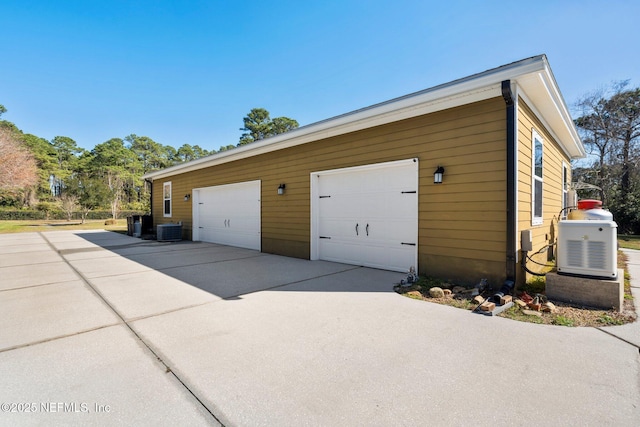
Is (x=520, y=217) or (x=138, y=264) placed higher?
(x=520, y=217)

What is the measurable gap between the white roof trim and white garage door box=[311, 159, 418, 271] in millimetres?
819

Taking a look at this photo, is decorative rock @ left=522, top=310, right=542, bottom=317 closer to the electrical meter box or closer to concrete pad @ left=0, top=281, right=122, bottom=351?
the electrical meter box

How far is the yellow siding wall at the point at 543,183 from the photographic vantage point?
4.11 metres

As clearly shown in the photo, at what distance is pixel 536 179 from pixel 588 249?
1.86m

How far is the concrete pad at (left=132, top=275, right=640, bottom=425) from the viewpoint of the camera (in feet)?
5.30

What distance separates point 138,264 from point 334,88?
754 cm

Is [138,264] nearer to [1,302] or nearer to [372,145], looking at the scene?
[1,302]

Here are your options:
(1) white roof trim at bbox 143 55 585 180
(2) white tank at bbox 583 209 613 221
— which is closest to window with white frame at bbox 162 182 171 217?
(1) white roof trim at bbox 143 55 585 180

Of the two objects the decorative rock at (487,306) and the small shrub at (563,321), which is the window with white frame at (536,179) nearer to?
the small shrub at (563,321)

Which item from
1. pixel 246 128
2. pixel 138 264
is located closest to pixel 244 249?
pixel 138 264

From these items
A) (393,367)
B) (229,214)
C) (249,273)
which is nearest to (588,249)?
(393,367)

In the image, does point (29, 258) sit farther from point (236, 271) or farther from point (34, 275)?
point (236, 271)

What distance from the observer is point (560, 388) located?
1830 millimetres

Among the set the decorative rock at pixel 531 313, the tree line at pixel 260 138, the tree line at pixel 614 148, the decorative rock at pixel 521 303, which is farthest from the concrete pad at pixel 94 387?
the tree line at pixel 614 148
